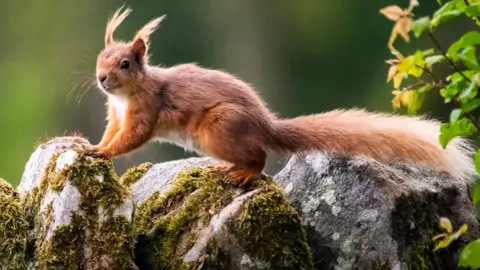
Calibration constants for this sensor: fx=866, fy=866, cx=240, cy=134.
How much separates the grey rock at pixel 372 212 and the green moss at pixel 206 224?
12cm

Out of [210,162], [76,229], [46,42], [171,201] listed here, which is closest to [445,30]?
[46,42]

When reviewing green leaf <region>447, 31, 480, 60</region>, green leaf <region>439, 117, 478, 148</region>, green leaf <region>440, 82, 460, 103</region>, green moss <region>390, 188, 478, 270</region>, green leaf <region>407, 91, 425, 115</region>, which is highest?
green leaf <region>447, 31, 480, 60</region>

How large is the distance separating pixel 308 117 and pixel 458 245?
1.80 ft

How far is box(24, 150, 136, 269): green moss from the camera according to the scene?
2.00 meters

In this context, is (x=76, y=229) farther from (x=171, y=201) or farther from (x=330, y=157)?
(x=330, y=157)

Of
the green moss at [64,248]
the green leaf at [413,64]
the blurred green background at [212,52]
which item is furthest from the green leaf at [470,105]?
the blurred green background at [212,52]

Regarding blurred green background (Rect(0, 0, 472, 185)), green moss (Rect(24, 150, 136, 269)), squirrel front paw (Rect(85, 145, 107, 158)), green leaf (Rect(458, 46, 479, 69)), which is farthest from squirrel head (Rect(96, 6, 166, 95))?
blurred green background (Rect(0, 0, 472, 185))

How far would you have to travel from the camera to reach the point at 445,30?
5543mm

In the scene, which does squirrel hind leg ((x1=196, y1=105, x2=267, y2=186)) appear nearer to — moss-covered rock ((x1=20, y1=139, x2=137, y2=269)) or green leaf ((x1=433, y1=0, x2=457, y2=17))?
moss-covered rock ((x1=20, y1=139, x2=137, y2=269))

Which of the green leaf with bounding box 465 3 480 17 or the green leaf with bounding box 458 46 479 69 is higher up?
the green leaf with bounding box 465 3 480 17

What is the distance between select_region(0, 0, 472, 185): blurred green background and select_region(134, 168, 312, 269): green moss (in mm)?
3244

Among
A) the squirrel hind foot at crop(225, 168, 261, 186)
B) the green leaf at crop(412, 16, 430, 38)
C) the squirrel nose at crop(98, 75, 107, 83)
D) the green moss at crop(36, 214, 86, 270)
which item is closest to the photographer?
the green leaf at crop(412, 16, 430, 38)

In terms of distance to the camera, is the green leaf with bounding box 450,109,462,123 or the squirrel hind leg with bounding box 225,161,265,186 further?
the squirrel hind leg with bounding box 225,161,265,186

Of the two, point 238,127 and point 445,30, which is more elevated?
point 238,127
